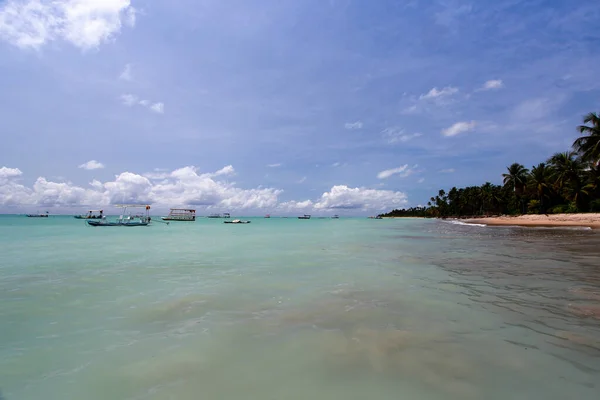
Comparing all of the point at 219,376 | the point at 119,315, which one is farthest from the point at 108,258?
the point at 219,376

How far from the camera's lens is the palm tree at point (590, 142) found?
1627 inches

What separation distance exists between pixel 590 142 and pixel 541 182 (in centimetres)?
2196

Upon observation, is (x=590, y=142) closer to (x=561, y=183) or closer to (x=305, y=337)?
(x=561, y=183)

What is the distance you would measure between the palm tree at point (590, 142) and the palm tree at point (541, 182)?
1924 cm

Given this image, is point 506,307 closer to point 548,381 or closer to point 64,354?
point 548,381

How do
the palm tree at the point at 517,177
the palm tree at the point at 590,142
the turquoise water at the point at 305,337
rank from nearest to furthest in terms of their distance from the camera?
the turquoise water at the point at 305,337, the palm tree at the point at 590,142, the palm tree at the point at 517,177

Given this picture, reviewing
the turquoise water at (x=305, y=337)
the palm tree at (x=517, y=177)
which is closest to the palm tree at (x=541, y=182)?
the palm tree at (x=517, y=177)

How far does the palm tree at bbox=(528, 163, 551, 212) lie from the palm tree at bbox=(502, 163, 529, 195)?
761 centimetres

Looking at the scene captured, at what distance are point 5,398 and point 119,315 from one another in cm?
301

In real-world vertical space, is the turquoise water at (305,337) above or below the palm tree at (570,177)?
below

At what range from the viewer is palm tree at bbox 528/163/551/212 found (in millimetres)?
61662

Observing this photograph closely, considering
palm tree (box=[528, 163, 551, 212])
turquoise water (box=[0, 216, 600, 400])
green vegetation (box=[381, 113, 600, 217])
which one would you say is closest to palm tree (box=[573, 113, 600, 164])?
green vegetation (box=[381, 113, 600, 217])

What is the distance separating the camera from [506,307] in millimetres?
6566

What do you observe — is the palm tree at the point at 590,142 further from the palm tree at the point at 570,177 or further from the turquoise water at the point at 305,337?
the turquoise water at the point at 305,337
